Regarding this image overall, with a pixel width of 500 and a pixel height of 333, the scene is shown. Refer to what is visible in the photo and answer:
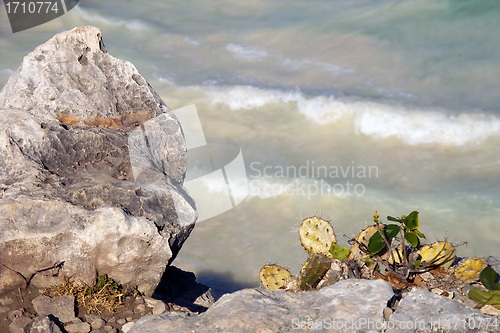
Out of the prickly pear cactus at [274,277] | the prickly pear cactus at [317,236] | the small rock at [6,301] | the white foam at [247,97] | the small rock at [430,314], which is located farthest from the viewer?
the white foam at [247,97]

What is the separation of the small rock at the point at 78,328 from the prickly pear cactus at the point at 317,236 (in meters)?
1.73

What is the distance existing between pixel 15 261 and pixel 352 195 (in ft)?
19.5

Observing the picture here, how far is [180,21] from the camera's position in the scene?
683 inches

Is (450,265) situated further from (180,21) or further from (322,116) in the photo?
(180,21)

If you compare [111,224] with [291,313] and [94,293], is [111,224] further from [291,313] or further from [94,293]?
[291,313]

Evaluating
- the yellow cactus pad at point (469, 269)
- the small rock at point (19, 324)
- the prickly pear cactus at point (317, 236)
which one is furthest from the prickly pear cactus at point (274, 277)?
the small rock at point (19, 324)

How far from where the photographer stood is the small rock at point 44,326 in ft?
12.6

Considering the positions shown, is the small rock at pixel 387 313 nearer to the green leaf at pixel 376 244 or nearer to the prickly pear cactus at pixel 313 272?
the green leaf at pixel 376 244

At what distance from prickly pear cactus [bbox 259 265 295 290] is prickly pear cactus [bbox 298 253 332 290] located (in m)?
0.36

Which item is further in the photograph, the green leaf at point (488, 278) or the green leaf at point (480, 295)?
the green leaf at point (488, 278)

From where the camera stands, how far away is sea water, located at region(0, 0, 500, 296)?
8602 mm

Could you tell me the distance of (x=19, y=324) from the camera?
392 centimetres

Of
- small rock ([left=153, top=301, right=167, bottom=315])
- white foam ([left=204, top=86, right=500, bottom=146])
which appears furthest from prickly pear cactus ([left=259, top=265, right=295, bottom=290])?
white foam ([left=204, top=86, right=500, bottom=146])

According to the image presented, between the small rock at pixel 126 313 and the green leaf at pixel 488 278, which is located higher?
the green leaf at pixel 488 278
